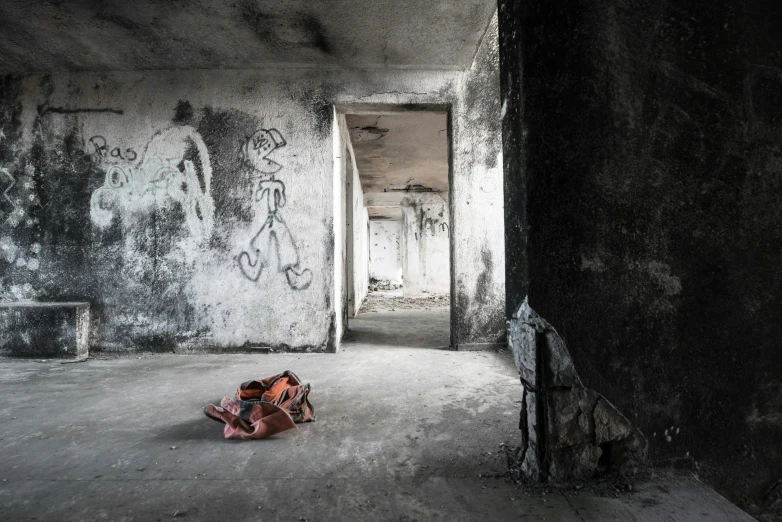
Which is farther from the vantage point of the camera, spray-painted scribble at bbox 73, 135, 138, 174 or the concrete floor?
spray-painted scribble at bbox 73, 135, 138, 174

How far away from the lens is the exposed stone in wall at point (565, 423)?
175cm

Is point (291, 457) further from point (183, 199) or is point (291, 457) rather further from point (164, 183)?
point (164, 183)

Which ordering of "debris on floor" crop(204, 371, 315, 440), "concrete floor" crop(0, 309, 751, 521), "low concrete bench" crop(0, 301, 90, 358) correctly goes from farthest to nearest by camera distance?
"low concrete bench" crop(0, 301, 90, 358)
"debris on floor" crop(204, 371, 315, 440)
"concrete floor" crop(0, 309, 751, 521)

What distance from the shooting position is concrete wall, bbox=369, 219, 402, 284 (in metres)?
19.0

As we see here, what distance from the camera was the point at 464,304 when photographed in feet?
15.3

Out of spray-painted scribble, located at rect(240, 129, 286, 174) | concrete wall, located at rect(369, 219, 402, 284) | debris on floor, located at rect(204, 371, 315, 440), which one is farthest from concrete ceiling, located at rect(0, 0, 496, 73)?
concrete wall, located at rect(369, 219, 402, 284)

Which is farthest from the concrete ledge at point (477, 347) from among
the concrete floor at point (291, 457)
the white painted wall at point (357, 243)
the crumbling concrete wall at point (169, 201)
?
the white painted wall at point (357, 243)

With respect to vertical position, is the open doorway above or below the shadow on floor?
above

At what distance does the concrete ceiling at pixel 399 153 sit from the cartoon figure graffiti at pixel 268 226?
5.88 ft

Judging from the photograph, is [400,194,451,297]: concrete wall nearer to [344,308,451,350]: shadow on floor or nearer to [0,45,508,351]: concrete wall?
[344,308,451,350]: shadow on floor

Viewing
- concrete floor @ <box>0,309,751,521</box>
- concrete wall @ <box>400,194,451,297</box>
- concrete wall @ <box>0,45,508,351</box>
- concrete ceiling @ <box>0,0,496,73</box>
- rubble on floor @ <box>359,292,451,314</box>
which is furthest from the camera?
concrete wall @ <box>400,194,451,297</box>

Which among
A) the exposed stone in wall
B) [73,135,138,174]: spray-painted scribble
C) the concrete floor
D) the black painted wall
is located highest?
[73,135,138,174]: spray-painted scribble

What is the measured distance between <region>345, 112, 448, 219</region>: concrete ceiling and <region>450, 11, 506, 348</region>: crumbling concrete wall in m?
0.45

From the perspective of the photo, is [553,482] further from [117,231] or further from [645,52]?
[117,231]
